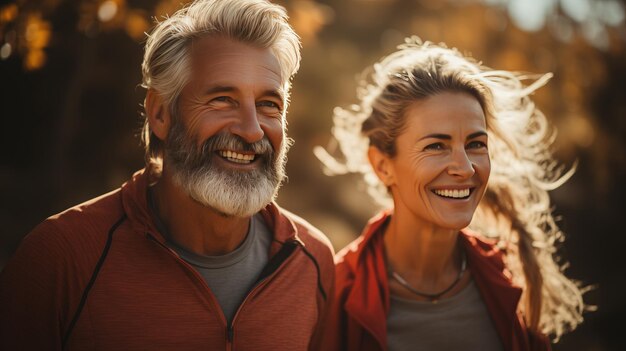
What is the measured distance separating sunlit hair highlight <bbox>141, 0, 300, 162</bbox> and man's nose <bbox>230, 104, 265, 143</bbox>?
356mm

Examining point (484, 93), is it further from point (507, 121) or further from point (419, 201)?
point (419, 201)

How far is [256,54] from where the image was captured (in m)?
2.85

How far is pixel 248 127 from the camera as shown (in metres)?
2.70

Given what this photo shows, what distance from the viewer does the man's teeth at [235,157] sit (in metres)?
2.77

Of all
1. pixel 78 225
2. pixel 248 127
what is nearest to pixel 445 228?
pixel 248 127

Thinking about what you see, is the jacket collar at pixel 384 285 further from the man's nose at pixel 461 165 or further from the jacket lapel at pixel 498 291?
the man's nose at pixel 461 165

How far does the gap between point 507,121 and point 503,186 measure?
1.42ft

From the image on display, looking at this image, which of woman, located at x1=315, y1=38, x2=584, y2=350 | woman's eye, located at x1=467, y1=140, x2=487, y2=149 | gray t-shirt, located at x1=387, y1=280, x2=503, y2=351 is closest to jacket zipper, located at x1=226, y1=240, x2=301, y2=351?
woman, located at x1=315, y1=38, x2=584, y2=350

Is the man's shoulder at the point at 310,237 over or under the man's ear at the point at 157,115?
under

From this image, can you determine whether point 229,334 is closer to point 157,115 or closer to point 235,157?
point 235,157

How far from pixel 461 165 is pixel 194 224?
1.47 metres

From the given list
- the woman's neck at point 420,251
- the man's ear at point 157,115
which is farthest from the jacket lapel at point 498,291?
the man's ear at point 157,115

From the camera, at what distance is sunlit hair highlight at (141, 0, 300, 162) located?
284 centimetres

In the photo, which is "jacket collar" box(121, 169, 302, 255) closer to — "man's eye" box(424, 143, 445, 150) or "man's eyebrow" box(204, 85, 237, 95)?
"man's eyebrow" box(204, 85, 237, 95)
